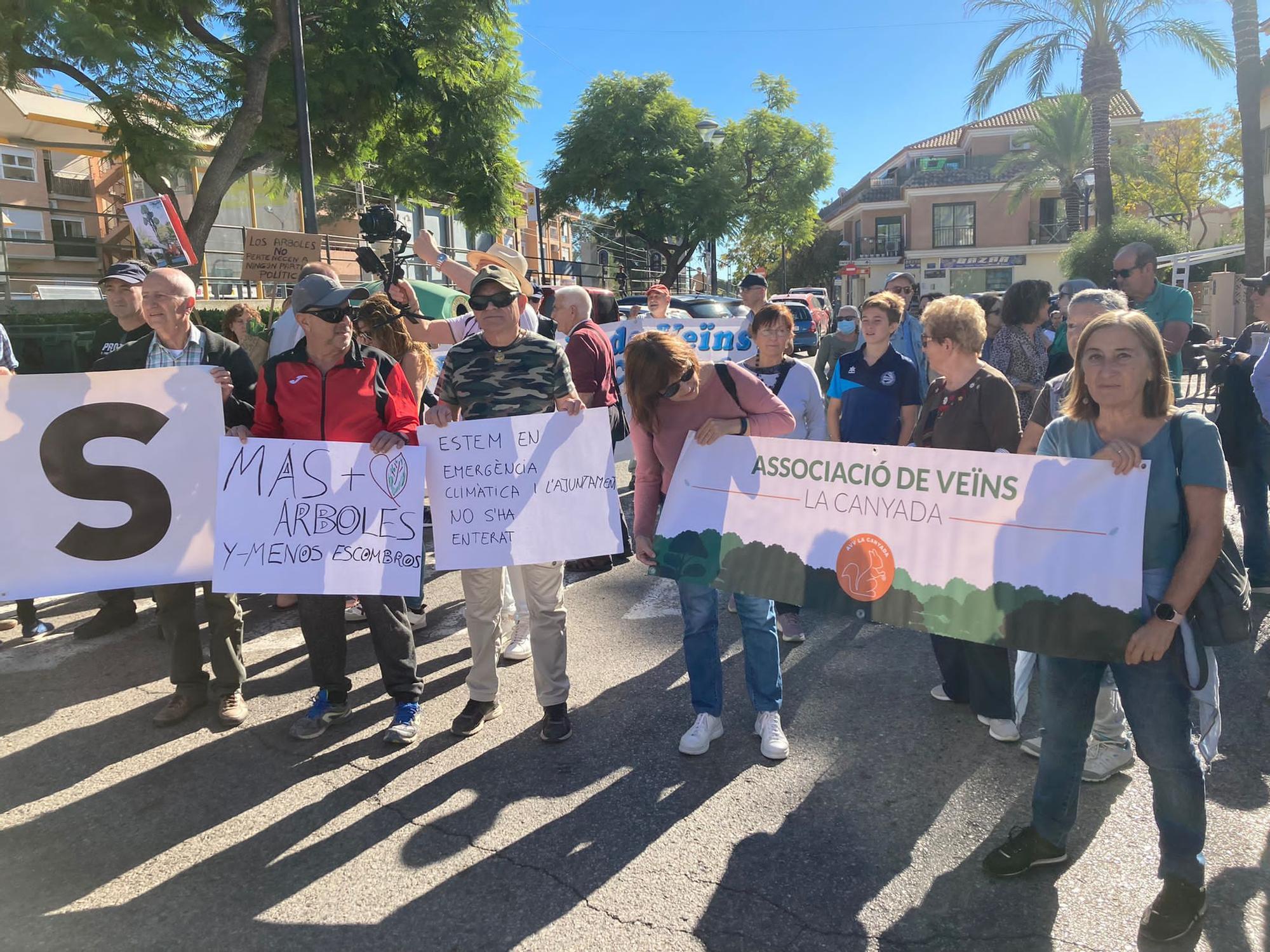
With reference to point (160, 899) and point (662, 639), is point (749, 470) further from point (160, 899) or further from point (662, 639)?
point (160, 899)

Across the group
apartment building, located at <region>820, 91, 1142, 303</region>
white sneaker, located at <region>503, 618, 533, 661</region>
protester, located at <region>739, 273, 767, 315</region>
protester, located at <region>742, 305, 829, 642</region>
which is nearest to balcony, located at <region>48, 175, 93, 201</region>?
protester, located at <region>739, 273, 767, 315</region>

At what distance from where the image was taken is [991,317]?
294 inches

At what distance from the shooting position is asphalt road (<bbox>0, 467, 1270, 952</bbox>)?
256 cm

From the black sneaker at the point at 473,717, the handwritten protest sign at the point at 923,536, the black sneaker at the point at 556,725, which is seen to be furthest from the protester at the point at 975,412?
the black sneaker at the point at 473,717

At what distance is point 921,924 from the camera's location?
2.51 metres

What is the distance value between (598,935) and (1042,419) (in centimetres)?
270

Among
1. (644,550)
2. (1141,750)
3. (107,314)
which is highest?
(107,314)

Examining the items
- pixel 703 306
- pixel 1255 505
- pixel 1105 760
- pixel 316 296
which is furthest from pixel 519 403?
pixel 703 306

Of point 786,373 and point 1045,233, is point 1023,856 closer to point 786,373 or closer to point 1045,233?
point 786,373

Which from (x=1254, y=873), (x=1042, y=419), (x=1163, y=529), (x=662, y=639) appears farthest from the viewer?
(x=662, y=639)

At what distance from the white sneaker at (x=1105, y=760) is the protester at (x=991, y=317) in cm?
281

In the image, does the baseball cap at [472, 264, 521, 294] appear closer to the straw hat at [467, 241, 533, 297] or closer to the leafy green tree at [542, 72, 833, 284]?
the straw hat at [467, 241, 533, 297]

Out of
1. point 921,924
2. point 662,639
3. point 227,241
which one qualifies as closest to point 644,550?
point 662,639

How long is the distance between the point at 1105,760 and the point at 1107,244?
86.4 feet
